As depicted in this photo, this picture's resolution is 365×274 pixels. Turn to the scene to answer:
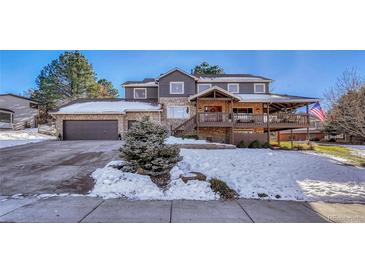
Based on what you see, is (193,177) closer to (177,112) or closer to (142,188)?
(142,188)

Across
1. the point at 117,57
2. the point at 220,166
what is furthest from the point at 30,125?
the point at 220,166

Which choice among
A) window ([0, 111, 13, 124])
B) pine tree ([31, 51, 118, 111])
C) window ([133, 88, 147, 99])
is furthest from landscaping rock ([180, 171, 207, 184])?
window ([0, 111, 13, 124])

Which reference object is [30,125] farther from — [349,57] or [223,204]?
[349,57]

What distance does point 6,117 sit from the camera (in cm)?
2009

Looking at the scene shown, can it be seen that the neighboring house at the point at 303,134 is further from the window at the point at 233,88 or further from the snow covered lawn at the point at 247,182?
the snow covered lawn at the point at 247,182

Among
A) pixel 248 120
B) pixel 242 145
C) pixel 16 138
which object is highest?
pixel 248 120

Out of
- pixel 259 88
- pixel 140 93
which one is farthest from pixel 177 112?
pixel 259 88

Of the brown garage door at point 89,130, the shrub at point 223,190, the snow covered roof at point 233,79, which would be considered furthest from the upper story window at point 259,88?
the shrub at point 223,190

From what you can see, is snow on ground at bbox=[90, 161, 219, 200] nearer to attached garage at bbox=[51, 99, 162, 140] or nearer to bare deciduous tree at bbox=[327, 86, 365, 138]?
bare deciduous tree at bbox=[327, 86, 365, 138]

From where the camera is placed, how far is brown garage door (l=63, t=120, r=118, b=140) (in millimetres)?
15305

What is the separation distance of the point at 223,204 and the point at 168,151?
7.10 feet

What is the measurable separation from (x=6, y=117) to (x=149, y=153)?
74.6ft

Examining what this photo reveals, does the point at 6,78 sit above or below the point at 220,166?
above
